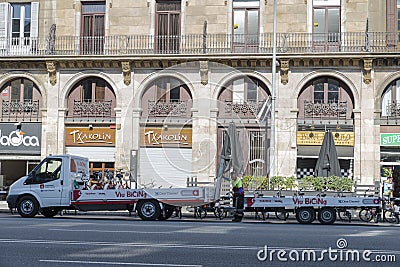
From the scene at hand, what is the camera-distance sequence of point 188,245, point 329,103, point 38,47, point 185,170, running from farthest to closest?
1. point 38,47
2. point 329,103
3. point 185,170
4. point 188,245

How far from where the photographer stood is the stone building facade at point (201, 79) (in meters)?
30.5

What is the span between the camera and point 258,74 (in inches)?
1240

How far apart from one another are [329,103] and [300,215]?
37.4ft

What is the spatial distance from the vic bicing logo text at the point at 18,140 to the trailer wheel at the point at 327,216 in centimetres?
1757

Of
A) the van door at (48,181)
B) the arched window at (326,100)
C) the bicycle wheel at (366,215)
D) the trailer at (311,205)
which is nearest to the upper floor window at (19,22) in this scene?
the van door at (48,181)

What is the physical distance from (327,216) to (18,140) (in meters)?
18.7

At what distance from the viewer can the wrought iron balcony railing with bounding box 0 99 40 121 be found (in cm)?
3338

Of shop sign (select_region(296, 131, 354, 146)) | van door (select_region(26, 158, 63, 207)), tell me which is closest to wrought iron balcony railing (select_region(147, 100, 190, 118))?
shop sign (select_region(296, 131, 354, 146))

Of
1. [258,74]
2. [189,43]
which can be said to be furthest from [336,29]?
[189,43]

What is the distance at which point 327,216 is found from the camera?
21.1 m

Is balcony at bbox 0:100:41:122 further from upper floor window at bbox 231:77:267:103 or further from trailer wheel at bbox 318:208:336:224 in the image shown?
trailer wheel at bbox 318:208:336:224

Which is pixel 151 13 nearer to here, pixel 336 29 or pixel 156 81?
pixel 156 81

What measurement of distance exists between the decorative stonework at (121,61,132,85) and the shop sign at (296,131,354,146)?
9125 mm

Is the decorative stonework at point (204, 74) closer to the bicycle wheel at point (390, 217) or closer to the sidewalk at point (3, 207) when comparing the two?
the sidewalk at point (3, 207)
